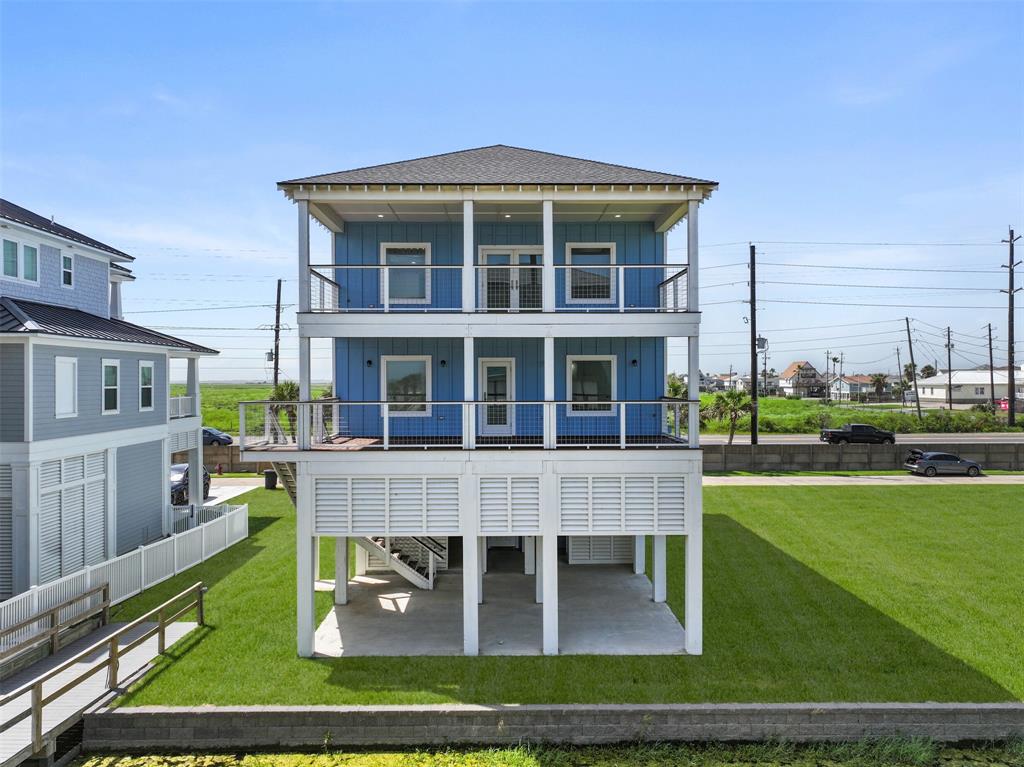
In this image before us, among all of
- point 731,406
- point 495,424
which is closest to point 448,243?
point 495,424

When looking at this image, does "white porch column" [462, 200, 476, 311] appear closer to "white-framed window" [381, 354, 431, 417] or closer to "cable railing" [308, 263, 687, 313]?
"cable railing" [308, 263, 687, 313]

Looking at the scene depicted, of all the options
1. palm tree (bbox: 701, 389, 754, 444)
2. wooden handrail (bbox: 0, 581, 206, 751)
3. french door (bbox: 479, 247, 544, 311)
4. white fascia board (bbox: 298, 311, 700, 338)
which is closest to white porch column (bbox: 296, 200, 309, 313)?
white fascia board (bbox: 298, 311, 700, 338)

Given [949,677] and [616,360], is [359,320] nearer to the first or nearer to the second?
[616,360]

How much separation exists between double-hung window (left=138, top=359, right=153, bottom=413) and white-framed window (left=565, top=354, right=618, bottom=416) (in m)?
12.7

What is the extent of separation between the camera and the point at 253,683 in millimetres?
9688

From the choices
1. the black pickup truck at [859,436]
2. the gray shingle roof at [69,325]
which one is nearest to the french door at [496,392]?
the gray shingle roof at [69,325]

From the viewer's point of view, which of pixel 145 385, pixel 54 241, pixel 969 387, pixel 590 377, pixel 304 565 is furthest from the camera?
pixel 969 387

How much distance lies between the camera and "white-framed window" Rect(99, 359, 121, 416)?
15695 millimetres

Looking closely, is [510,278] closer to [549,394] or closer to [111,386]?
[549,394]

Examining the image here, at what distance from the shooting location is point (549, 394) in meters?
11.1

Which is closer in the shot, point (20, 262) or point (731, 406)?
point (20, 262)

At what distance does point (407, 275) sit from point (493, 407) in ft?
11.9

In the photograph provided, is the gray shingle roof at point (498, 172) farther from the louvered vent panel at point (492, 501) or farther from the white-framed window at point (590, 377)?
the louvered vent panel at point (492, 501)

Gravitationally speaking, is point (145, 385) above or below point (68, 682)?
above
